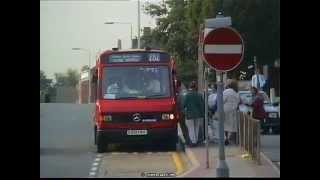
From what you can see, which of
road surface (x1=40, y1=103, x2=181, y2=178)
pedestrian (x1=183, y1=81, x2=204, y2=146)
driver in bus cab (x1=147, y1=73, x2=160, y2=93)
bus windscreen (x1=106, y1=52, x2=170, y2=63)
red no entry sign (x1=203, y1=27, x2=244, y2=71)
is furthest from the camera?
bus windscreen (x1=106, y1=52, x2=170, y2=63)

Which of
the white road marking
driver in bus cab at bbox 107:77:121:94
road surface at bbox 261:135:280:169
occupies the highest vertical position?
driver in bus cab at bbox 107:77:121:94

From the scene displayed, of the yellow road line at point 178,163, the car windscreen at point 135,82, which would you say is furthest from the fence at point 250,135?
the car windscreen at point 135,82

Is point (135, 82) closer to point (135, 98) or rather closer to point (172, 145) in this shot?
point (135, 98)

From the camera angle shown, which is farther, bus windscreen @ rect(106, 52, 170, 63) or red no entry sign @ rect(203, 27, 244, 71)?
bus windscreen @ rect(106, 52, 170, 63)

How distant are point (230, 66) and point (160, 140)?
7232mm

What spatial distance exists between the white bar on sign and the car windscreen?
698 cm

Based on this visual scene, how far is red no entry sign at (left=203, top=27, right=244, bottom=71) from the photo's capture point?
39.2 feet

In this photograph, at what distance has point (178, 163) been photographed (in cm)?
1625

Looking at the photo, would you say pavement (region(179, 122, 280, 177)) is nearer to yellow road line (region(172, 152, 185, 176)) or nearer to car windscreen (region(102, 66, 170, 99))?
yellow road line (region(172, 152, 185, 176))

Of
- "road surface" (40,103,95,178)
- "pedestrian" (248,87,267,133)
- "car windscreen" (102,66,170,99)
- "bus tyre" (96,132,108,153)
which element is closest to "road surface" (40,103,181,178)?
"road surface" (40,103,95,178)

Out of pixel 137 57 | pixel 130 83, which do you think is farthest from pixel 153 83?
pixel 137 57

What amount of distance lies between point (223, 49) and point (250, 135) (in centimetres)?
436
